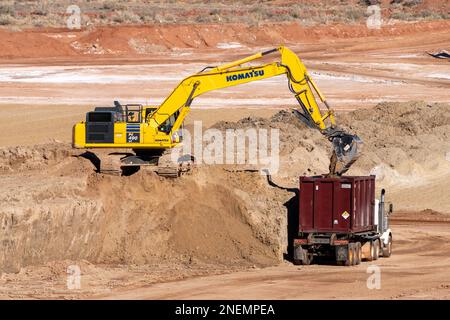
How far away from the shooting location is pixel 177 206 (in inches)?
1052

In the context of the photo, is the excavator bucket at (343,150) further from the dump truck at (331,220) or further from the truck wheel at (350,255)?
the truck wheel at (350,255)

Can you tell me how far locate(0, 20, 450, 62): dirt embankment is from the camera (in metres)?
71.4

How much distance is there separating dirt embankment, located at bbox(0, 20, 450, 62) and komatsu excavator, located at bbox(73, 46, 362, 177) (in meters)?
40.9

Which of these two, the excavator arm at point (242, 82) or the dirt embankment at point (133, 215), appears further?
the excavator arm at point (242, 82)

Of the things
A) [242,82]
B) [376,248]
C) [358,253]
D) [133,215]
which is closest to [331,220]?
[358,253]

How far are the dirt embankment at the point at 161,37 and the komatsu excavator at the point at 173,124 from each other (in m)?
40.9

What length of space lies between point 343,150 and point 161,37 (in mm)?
48893

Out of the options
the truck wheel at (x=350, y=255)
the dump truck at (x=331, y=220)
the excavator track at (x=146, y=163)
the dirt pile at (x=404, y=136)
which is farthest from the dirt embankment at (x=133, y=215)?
the dirt pile at (x=404, y=136)

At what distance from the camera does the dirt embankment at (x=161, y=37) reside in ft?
234

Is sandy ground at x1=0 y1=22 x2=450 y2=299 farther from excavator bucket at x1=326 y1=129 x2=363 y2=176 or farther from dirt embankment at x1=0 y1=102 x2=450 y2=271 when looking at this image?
excavator bucket at x1=326 y1=129 x2=363 y2=176

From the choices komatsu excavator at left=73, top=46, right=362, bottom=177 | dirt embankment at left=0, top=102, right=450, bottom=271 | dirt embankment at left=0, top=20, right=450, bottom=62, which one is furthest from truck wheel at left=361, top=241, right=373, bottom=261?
dirt embankment at left=0, top=20, right=450, bottom=62

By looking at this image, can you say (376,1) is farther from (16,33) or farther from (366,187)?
(366,187)
